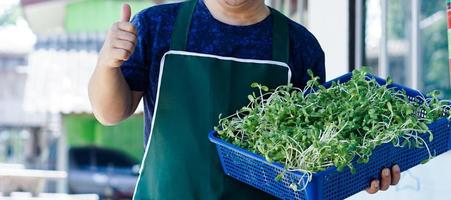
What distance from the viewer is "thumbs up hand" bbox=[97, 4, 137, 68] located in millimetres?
1713

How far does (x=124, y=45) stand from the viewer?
1.71 meters

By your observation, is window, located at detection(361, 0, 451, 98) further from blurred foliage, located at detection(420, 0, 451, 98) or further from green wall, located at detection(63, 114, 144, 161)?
green wall, located at detection(63, 114, 144, 161)

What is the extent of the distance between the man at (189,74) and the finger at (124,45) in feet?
0.30

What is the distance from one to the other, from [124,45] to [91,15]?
905cm

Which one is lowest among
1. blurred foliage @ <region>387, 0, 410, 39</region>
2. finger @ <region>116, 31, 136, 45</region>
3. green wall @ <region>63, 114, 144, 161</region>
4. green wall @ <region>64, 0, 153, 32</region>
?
green wall @ <region>63, 114, 144, 161</region>

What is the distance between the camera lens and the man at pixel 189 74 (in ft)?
6.12

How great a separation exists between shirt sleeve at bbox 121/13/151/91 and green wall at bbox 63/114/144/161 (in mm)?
9066

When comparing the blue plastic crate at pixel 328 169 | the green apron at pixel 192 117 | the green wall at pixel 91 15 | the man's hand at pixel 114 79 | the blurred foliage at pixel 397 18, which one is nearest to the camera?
the blue plastic crate at pixel 328 169

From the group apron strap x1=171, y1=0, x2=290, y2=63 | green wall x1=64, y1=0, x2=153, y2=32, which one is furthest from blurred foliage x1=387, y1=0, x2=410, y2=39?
green wall x1=64, y1=0, x2=153, y2=32

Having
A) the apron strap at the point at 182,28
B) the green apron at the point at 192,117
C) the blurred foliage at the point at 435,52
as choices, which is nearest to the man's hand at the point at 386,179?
the green apron at the point at 192,117

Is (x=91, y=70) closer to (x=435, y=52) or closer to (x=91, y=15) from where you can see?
(x=91, y=15)

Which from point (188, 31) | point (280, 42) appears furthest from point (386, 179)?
point (188, 31)

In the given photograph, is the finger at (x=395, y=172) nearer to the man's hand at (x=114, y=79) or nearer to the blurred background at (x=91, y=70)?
the man's hand at (x=114, y=79)

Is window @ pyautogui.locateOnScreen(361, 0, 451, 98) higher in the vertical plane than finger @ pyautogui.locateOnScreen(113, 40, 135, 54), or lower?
lower
